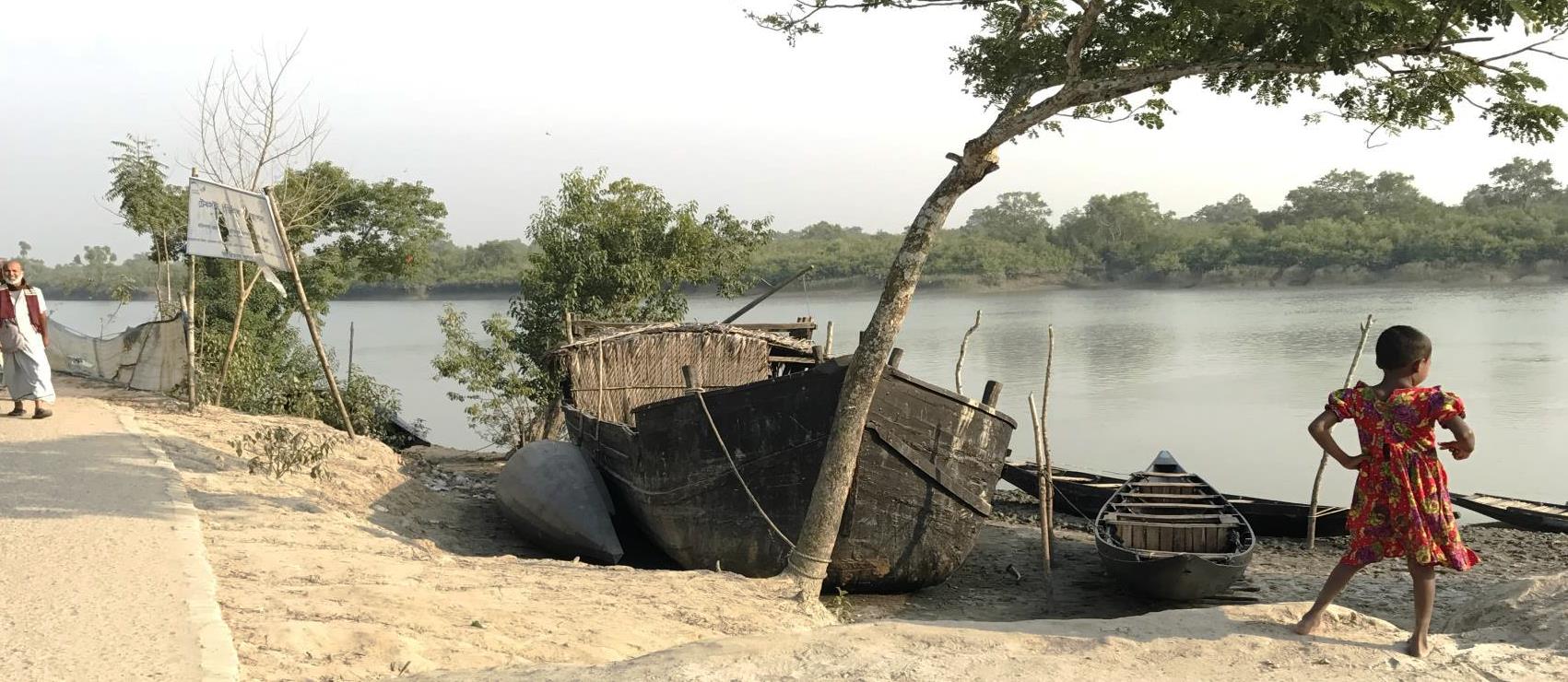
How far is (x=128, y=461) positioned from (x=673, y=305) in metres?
9.69

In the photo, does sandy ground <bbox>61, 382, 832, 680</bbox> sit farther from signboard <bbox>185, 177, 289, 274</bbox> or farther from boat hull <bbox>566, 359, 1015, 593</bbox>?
signboard <bbox>185, 177, 289, 274</bbox>

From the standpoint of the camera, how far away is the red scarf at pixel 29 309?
8.40 m

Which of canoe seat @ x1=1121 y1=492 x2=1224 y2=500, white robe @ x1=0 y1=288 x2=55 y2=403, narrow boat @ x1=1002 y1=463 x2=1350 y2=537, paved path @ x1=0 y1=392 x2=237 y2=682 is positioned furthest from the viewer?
narrow boat @ x1=1002 y1=463 x2=1350 y2=537

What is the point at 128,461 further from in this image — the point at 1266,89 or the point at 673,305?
the point at 673,305

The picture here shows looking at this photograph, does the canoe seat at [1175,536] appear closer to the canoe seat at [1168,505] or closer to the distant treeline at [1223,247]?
the canoe seat at [1168,505]

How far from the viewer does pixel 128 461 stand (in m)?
7.07

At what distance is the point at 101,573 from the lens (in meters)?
4.43

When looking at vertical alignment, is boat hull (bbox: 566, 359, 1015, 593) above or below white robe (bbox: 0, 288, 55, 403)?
below

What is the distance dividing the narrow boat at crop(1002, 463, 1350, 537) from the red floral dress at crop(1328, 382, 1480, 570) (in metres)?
7.07

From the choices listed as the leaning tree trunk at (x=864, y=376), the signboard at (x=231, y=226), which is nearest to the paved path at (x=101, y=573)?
the signboard at (x=231, y=226)

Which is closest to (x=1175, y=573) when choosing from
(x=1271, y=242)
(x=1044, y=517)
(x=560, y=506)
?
(x=1044, y=517)

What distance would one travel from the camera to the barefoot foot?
453 centimetres

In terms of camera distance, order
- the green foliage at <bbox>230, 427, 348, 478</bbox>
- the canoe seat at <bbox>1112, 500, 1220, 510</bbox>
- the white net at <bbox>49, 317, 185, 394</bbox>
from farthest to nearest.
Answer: the white net at <bbox>49, 317, 185, 394</bbox> < the canoe seat at <bbox>1112, 500, 1220, 510</bbox> < the green foliage at <bbox>230, 427, 348, 478</bbox>

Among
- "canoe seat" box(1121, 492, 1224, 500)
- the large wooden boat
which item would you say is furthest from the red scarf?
"canoe seat" box(1121, 492, 1224, 500)
